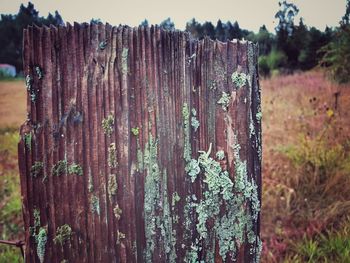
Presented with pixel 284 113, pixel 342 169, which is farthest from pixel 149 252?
pixel 284 113

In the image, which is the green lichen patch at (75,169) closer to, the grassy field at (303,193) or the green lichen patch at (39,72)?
the green lichen patch at (39,72)

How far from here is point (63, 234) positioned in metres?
0.69

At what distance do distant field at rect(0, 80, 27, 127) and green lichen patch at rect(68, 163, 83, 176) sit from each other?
8.65 metres

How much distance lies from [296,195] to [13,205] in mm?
3738

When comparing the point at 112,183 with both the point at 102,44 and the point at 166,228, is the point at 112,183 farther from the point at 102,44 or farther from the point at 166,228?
the point at 102,44

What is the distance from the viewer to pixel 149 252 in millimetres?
709

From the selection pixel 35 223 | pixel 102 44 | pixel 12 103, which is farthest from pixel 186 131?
pixel 12 103

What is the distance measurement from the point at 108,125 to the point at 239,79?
31 cm

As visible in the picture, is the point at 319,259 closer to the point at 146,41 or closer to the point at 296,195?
the point at 296,195

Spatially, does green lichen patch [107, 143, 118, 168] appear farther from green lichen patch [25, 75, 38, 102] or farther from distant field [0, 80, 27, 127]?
distant field [0, 80, 27, 127]

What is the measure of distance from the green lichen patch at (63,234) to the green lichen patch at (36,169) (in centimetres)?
13

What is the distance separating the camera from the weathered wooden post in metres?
0.66

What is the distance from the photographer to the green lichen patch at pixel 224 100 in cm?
72

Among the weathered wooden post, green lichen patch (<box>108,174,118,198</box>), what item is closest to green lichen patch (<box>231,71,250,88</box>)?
the weathered wooden post
